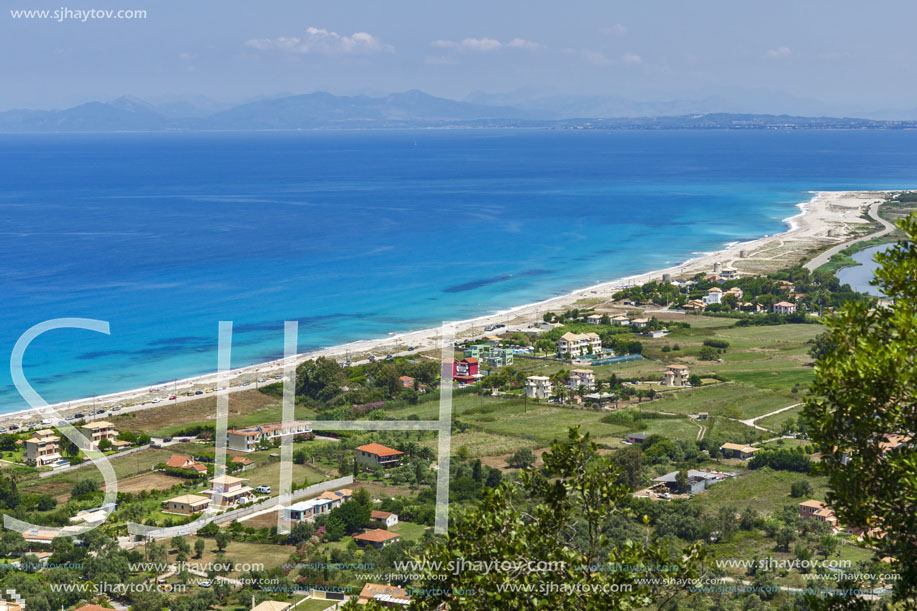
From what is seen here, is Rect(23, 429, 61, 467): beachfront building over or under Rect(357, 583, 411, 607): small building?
under

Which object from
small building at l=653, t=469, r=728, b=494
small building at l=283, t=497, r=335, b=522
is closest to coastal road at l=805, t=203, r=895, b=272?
small building at l=653, t=469, r=728, b=494

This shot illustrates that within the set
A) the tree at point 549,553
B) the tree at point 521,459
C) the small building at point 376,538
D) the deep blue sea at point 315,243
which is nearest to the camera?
the tree at point 549,553

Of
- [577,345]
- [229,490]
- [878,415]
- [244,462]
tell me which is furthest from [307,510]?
[577,345]

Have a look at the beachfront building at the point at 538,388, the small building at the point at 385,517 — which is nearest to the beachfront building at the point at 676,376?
the beachfront building at the point at 538,388

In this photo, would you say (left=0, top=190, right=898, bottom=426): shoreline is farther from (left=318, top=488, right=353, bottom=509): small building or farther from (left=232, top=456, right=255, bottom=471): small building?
(left=318, top=488, right=353, bottom=509): small building

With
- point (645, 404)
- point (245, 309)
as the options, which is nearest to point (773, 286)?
point (645, 404)

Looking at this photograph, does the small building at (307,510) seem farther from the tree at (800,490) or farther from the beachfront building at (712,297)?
the beachfront building at (712,297)
